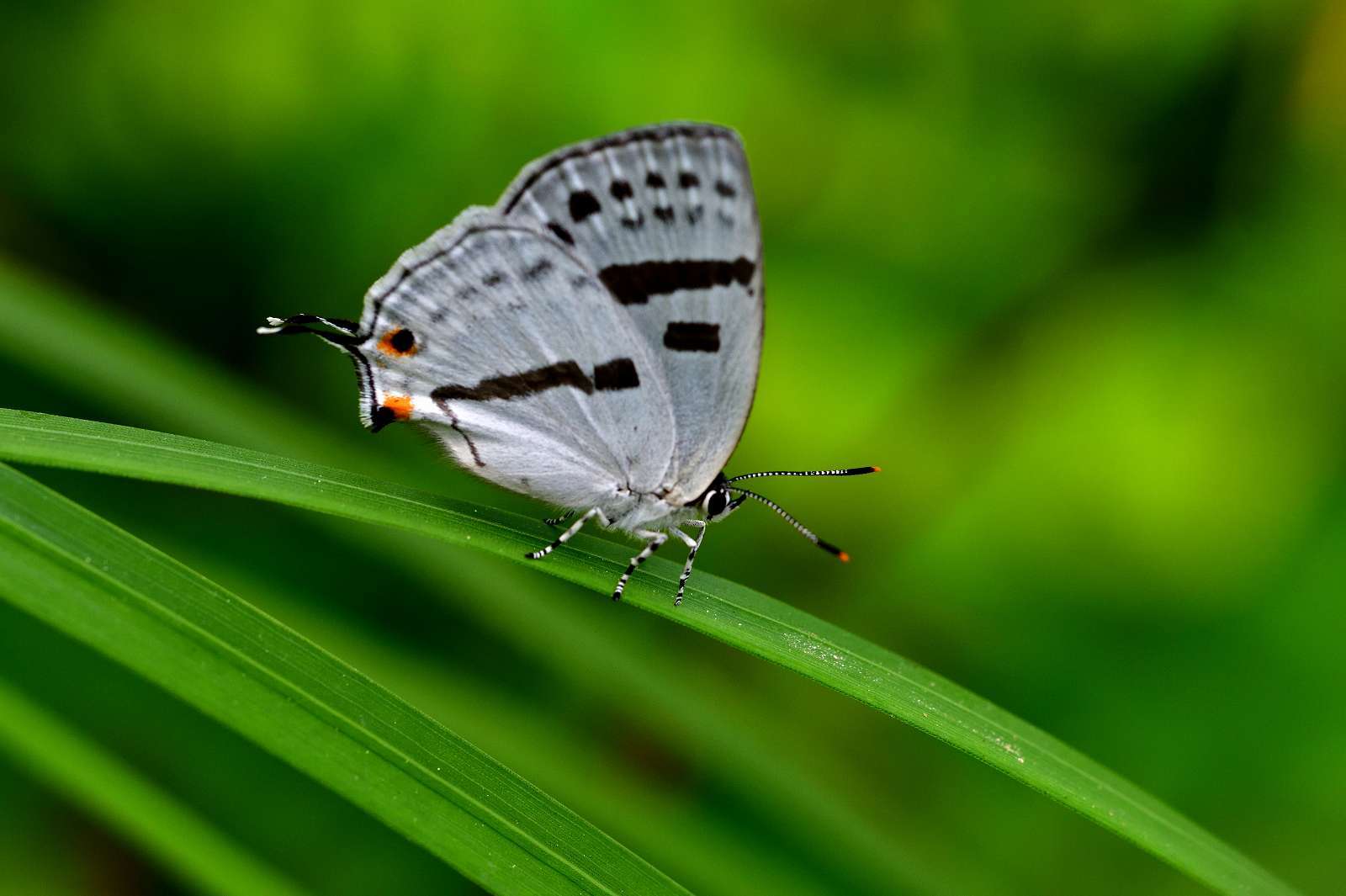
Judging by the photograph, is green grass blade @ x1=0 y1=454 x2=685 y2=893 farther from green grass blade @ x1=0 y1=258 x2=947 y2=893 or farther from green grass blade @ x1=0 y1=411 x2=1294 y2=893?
green grass blade @ x1=0 y1=258 x2=947 y2=893

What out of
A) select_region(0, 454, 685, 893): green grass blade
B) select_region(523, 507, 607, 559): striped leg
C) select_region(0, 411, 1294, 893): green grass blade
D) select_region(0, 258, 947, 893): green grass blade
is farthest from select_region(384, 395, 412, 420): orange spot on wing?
select_region(0, 454, 685, 893): green grass blade

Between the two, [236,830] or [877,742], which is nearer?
[236,830]

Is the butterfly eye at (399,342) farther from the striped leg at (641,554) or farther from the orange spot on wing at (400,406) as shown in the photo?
the striped leg at (641,554)

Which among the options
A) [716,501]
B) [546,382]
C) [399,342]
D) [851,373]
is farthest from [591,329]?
[851,373]

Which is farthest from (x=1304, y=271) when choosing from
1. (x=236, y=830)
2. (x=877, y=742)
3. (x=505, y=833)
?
(x=236, y=830)

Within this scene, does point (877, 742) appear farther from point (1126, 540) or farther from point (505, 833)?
point (505, 833)
